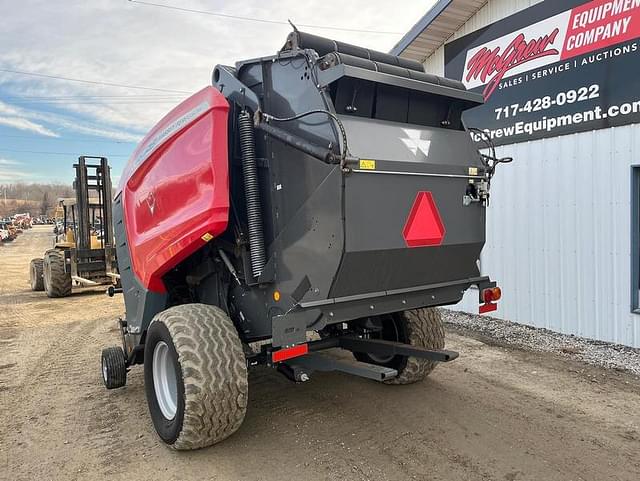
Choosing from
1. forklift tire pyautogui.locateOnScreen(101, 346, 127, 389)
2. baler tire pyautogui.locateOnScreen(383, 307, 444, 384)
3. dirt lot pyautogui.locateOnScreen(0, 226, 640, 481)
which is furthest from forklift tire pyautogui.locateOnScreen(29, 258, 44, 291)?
baler tire pyautogui.locateOnScreen(383, 307, 444, 384)

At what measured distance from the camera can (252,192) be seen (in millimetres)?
3789

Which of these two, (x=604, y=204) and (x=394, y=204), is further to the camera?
(x=604, y=204)

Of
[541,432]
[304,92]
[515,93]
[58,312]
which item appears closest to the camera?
[304,92]

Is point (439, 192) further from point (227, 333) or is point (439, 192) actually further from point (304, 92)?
point (227, 333)

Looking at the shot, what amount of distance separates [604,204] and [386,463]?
4.90m

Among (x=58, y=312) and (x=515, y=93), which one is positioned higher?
(x=515, y=93)

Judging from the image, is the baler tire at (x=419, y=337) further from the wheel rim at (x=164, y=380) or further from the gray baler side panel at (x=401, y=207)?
the wheel rim at (x=164, y=380)

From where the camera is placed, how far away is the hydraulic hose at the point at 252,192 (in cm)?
379

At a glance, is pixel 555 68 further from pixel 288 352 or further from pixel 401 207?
pixel 288 352

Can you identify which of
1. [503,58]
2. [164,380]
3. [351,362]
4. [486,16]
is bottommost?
[164,380]

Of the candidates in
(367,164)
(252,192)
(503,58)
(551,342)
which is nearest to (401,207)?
(367,164)

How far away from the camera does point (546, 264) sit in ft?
24.7

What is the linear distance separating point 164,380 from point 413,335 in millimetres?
2261

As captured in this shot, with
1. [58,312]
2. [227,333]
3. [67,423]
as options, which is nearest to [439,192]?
[227,333]
